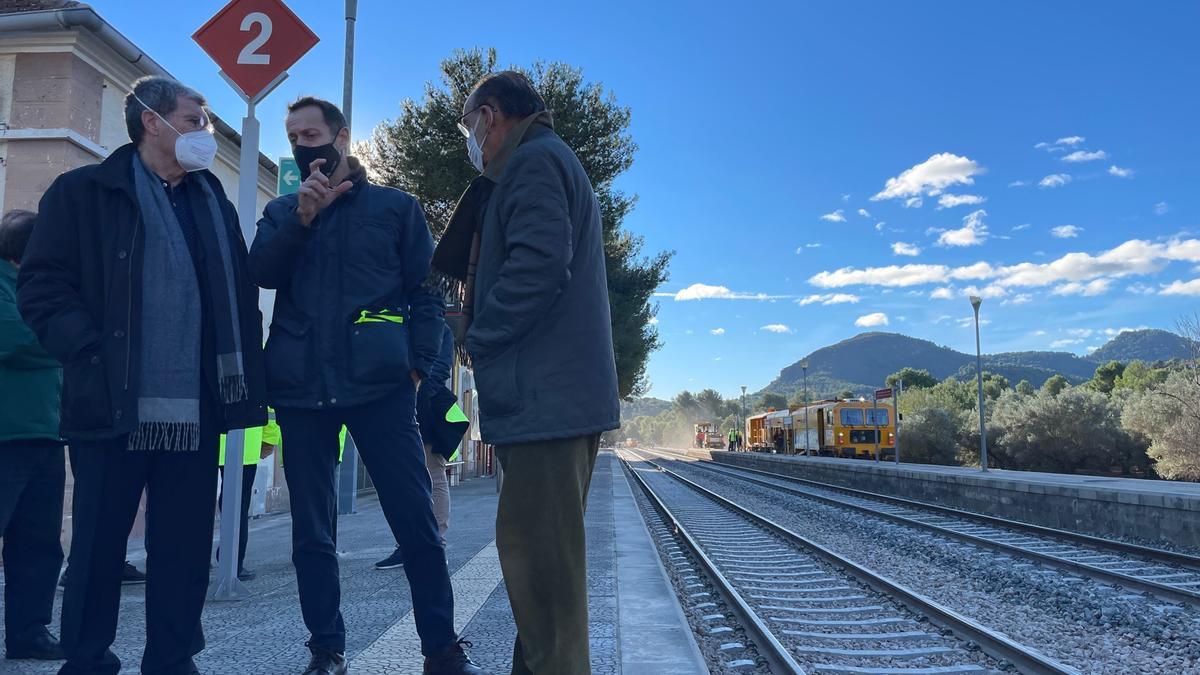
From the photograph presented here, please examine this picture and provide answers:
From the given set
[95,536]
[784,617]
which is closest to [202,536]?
[95,536]

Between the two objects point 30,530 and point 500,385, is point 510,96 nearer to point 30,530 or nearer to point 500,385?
point 500,385

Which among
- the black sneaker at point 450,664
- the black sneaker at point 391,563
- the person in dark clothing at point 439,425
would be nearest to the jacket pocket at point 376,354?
the black sneaker at point 450,664

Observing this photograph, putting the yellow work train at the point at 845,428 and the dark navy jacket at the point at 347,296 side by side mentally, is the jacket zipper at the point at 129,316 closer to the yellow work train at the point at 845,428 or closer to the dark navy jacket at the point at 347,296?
the dark navy jacket at the point at 347,296

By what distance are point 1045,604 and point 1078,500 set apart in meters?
7.47

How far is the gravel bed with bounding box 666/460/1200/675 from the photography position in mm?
4871

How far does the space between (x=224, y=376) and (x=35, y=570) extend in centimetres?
175

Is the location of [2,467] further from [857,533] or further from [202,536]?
[857,533]

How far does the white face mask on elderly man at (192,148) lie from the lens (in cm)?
269

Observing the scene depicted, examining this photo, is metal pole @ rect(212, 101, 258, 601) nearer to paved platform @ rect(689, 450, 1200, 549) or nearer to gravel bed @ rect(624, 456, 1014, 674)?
gravel bed @ rect(624, 456, 1014, 674)

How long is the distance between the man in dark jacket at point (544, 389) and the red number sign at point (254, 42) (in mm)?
3457

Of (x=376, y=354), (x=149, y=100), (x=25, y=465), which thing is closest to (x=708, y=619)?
(x=376, y=354)

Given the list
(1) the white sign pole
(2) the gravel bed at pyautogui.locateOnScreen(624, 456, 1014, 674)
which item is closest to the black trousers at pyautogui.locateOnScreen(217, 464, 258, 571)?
(1) the white sign pole

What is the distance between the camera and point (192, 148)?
2709mm

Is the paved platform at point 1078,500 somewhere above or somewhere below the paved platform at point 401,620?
below
